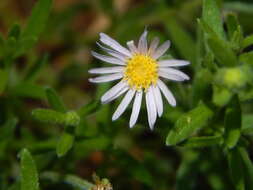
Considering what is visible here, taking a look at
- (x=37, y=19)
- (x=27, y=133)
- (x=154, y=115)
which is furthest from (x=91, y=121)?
(x=154, y=115)

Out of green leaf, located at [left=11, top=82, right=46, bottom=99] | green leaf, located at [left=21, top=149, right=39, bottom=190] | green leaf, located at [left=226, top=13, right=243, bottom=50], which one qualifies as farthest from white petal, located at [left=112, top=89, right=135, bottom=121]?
green leaf, located at [left=11, top=82, right=46, bottom=99]

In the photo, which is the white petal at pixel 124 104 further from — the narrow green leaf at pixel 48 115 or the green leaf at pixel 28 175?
the green leaf at pixel 28 175

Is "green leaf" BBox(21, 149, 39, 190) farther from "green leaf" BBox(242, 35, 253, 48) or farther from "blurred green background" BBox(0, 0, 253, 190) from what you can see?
"green leaf" BBox(242, 35, 253, 48)

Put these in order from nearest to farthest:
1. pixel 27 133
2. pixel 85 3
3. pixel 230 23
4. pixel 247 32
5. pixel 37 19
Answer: pixel 230 23 < pixel 37 19 < pixel 27 133 < pixel 247 32 < pixel 85 3

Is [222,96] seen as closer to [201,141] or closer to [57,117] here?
[201,141]

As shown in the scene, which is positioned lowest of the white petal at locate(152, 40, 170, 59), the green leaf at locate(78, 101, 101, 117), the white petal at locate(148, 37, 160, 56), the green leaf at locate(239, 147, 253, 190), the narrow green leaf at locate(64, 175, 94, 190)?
the green leaf at locate(239, 147, 253, 190)

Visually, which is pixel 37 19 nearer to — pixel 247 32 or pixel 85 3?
pixel 85 3
